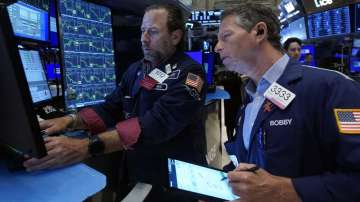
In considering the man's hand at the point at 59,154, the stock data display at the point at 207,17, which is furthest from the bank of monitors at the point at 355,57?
→ the man's hand at the point at 59,154

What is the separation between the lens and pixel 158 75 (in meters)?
A: 1.78

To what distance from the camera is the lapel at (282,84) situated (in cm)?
119

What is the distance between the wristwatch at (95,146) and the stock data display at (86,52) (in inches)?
40.0

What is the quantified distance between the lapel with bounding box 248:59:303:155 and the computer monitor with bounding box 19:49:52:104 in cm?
100

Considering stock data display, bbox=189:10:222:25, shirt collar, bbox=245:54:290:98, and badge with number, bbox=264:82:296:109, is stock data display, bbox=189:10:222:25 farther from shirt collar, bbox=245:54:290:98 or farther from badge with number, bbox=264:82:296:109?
badge with number, bbox=264:82:296:109

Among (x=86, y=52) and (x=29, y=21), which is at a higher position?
(x=29, y=21)

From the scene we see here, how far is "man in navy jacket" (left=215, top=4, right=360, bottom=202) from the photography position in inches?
41.0

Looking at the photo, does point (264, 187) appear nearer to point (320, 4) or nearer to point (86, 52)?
point (86, 52)

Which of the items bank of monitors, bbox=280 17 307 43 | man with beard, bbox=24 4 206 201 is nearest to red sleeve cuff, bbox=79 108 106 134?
man with beard, bbox=24 4 206 201

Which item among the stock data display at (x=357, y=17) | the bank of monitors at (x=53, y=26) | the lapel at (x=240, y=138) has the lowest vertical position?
the lapel at (x=240, y=138)

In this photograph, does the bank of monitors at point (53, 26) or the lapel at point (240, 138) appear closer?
the lapel at point (240, 138)

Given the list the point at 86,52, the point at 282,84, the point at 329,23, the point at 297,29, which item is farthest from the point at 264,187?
the point at 297,29

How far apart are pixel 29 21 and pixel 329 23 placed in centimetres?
532

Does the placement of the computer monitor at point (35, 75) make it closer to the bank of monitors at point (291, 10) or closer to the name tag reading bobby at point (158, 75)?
the name tag reading bobby at point (158, 75)
